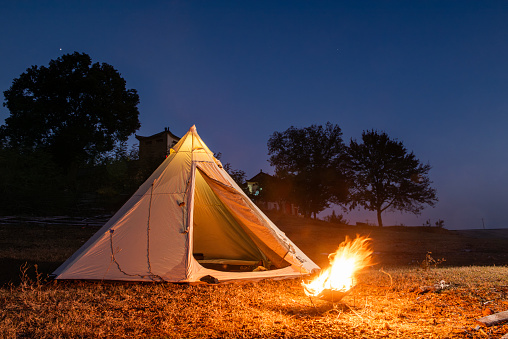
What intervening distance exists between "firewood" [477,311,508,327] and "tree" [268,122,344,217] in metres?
22.5

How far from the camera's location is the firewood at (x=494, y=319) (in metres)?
2.96

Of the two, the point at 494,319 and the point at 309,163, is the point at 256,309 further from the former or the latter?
the point at 309,163

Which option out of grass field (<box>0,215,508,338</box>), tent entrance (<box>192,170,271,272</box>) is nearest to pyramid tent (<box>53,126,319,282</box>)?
grass field (<box>0,215,508,338</box>)

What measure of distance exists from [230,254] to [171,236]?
2564 mm

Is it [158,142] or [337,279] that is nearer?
[337,279]

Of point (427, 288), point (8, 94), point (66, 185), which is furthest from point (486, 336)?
point (8, 94)

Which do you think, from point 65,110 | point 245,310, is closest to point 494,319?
point 245,310

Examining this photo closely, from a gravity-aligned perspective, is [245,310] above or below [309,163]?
below

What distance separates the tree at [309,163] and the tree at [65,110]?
42.9 feet

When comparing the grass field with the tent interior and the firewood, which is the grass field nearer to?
the firewood

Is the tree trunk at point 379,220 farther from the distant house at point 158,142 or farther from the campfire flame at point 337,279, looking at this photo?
the campfire flame at point 337,279

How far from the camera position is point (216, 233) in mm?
7656

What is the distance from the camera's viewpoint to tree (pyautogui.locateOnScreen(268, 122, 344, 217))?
2572cm

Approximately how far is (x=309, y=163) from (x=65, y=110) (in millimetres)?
18648
